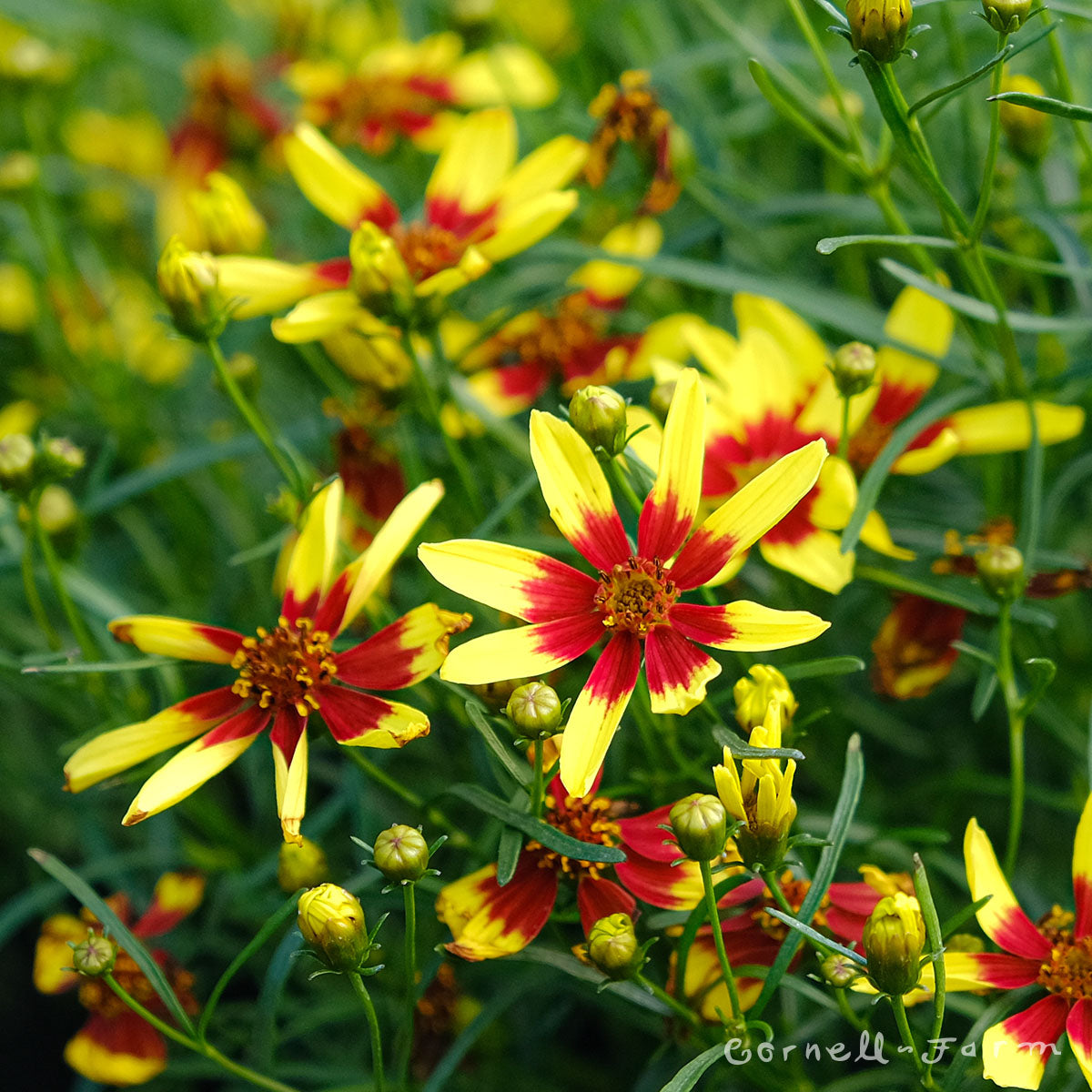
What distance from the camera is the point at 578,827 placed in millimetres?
701

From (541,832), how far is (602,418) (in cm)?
23

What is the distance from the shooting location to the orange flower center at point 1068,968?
64cm

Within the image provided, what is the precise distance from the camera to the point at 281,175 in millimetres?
1578

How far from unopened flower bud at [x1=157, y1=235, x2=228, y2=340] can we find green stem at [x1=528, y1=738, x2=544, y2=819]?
1.25ft

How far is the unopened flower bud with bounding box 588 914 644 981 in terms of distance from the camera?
1.97ft

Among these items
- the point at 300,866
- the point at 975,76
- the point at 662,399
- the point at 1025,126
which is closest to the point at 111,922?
the point at 300,866

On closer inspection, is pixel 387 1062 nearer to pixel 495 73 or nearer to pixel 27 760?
pixel 27 760

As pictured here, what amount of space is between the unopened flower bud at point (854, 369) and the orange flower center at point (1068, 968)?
35cm

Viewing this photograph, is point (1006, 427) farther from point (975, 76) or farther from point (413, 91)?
point (413, 91)

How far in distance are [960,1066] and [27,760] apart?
1031 millimetres

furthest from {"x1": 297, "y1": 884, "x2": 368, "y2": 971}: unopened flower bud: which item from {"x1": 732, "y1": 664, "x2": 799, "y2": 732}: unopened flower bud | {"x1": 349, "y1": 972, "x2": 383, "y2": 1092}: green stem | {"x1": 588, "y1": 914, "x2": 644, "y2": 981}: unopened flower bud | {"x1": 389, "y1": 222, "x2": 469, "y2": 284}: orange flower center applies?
{"x1": 389, "y1": 222, "x2": 469, "y2": 284}: orange flower center

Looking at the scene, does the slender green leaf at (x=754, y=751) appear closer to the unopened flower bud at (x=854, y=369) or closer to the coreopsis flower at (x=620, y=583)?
the coreopsis flower at (x=620, y=583)

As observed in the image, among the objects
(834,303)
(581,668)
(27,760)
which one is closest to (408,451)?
(581,668)

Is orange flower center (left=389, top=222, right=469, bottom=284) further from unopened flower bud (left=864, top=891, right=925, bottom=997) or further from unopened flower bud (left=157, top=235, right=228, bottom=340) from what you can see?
unopened flower bud (left=864, top=891, right=925, bottom=997)
